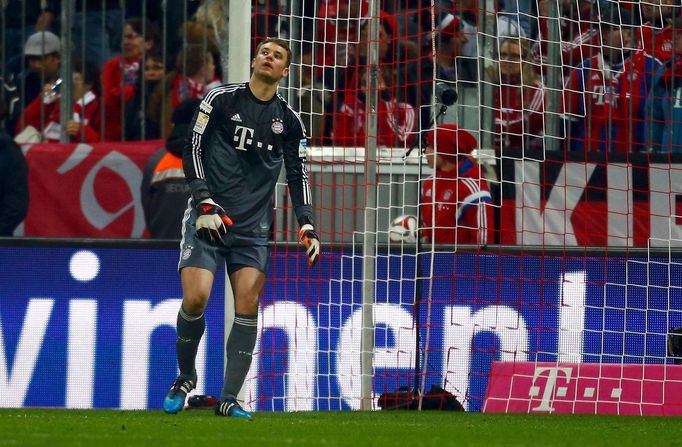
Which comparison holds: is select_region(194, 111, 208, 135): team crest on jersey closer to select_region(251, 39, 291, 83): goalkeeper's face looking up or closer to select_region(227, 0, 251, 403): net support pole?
select_region(251, 39, 291, 83): goalkeeper's face looking up

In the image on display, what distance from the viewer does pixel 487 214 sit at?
1107cm

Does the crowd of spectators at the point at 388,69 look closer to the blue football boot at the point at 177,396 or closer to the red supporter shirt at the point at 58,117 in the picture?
the red supporter shirt at the point at 58,117

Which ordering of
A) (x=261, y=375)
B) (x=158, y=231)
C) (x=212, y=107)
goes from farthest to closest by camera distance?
1. (x=158, y=231)
2. (x=261, y=375)
3. (x=212, y=107)

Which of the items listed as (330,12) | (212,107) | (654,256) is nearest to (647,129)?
(654,256)

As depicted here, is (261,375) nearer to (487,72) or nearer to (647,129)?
(487,72)

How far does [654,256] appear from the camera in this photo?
10.9 m

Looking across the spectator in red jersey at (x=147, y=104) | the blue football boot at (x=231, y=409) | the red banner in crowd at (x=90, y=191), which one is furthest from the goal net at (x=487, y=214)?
the blue football boot at (x=231, y=409)

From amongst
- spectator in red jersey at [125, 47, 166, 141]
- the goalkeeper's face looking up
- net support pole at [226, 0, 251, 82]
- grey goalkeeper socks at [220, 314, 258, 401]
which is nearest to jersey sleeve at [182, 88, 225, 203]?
the goalkeeper's face looking up

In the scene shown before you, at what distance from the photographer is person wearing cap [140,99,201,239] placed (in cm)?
1157

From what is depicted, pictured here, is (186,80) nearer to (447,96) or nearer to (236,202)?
(447,96)

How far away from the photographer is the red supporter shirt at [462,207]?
36.1ft

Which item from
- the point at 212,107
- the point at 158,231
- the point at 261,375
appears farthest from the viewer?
the point at 158,231

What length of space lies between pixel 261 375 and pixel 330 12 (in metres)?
2.77

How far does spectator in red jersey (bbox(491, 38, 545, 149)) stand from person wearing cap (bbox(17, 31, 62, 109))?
12.0 ft
